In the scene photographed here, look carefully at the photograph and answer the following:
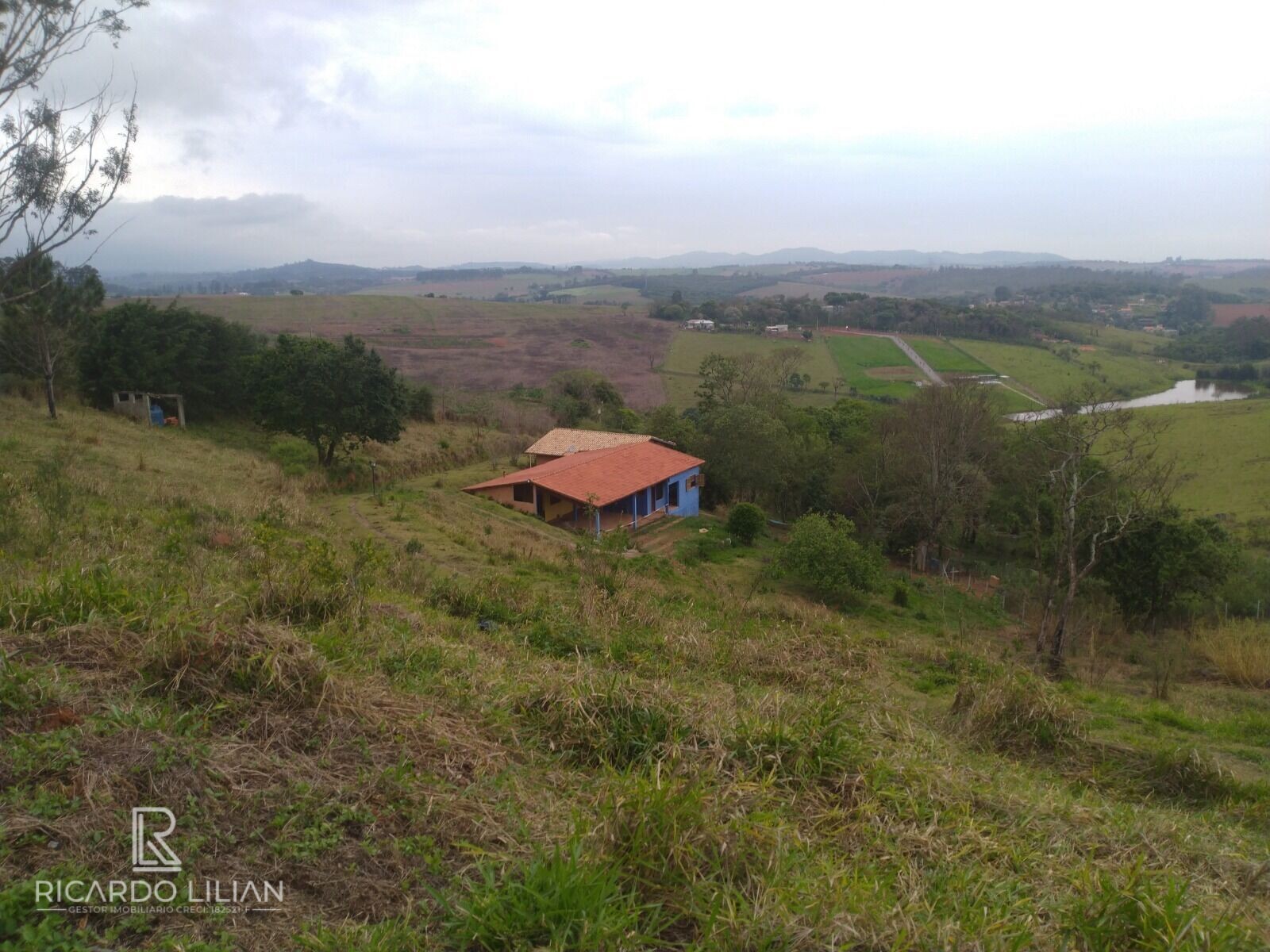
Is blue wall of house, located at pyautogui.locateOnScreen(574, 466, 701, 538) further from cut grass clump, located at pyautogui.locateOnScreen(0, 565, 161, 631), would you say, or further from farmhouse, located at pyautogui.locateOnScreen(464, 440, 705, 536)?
cut grass clump, located at pyautogui.locateOnScreen(0, 565, 161, 631)

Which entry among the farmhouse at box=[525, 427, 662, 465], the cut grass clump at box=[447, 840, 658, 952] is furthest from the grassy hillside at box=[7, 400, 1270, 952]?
the farmhouse at box=[525, 427, 662, 465]

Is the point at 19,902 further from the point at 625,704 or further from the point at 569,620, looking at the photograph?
the point at 569,620

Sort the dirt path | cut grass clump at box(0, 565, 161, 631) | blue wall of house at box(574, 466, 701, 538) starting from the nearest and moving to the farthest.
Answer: cut grass clump at box(0, 565, 161, 631)
blue wall of house at box(574, 466, 701, 538)
the dirt path

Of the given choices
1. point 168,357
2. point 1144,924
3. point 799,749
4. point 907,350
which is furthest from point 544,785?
point 907,350

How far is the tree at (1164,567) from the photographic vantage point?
18.4 meters

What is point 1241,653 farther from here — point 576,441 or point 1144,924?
point 576,441

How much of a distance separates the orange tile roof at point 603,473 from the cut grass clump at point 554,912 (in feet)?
67.7

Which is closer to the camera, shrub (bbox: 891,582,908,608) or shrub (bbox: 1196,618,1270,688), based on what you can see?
shrub (bbox: 1196,618,1270,688)

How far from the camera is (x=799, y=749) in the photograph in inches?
169

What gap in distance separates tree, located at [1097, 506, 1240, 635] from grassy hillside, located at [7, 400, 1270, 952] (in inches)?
486

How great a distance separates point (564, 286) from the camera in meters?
148

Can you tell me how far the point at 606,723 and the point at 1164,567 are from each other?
18.8 m

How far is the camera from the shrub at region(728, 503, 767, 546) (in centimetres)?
2527

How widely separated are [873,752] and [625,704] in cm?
149
